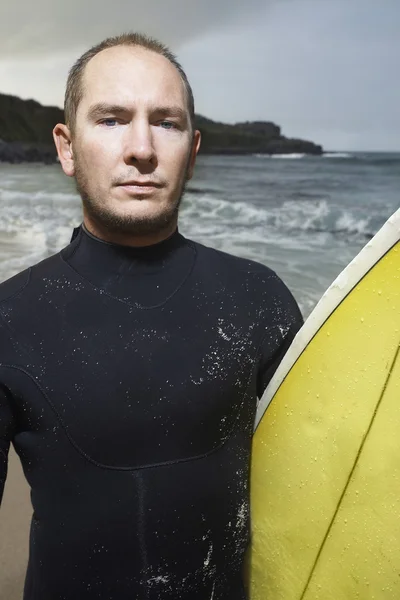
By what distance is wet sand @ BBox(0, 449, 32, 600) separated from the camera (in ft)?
5.22

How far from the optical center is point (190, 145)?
873 millimetres

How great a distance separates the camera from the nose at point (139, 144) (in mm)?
781

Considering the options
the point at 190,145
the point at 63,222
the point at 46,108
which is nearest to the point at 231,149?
the point at 63,222

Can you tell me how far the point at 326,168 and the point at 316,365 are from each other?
8759 mm

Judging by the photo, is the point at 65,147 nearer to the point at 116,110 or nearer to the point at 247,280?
the point at 116,110

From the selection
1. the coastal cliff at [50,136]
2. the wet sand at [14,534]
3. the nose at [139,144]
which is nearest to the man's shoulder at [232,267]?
the nose at [139,144]

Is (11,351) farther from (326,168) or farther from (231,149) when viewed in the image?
(326,168)

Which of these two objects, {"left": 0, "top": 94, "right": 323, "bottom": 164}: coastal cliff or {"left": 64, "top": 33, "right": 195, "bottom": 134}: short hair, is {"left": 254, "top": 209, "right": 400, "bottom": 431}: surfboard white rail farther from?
{"left": 0, "top": 94, "right": 323, "bottom": 164}: coastal cliff

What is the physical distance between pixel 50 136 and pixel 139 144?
5.10 meters

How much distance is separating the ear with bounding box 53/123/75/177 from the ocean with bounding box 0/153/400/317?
3785 mm

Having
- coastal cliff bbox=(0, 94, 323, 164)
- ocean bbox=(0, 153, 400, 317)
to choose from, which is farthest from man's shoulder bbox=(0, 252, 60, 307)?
ocean bbox=(0, 153, 400, 317)

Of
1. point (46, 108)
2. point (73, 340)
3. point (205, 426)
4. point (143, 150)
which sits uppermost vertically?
point (46, 108)

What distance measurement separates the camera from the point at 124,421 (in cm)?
76

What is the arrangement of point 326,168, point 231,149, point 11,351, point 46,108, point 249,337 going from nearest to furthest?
point 11,351 → point 249,337 → point 46,108 → point 231,149 → point 326,168
